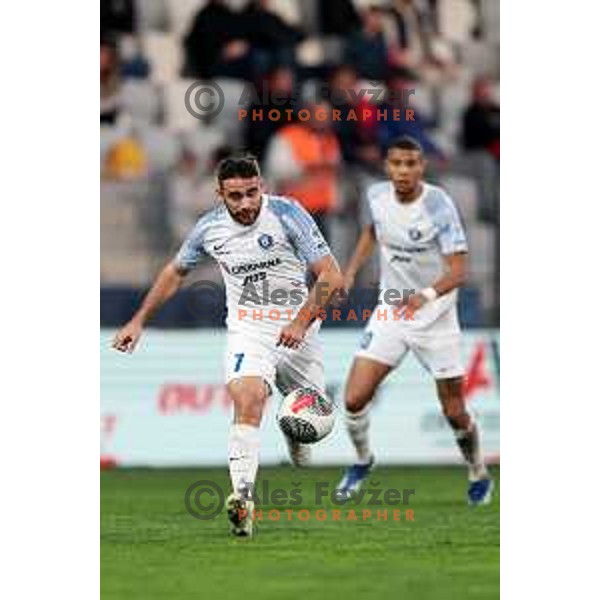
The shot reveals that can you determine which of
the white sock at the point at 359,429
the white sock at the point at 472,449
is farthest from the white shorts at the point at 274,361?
the white sock at the point at 472,449

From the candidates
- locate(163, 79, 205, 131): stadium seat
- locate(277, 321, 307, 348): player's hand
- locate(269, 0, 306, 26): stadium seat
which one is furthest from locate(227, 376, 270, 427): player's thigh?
locate(269, 0, 306, 26): stadium seat

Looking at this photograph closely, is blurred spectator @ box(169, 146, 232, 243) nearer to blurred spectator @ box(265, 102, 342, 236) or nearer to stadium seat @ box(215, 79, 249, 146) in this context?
stadium seat @ box(215, 79, 249, 146)

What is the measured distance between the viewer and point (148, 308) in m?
12.5

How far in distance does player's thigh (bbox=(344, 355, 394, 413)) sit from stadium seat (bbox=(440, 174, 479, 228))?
1.56 metres

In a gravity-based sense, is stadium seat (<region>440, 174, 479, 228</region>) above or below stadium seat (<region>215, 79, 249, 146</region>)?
below

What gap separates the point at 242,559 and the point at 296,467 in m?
1.21

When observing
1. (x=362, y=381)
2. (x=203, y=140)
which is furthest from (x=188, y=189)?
(x=362, y=381)

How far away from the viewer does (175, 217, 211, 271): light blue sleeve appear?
12352 mm

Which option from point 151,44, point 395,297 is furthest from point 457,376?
point 151,44

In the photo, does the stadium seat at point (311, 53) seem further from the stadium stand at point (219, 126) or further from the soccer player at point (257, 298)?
the soccer player at point (257, 298)

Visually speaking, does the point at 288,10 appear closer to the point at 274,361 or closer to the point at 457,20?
A: the point at 457,20

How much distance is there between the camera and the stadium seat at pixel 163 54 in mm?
16391

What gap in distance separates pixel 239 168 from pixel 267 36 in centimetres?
462
